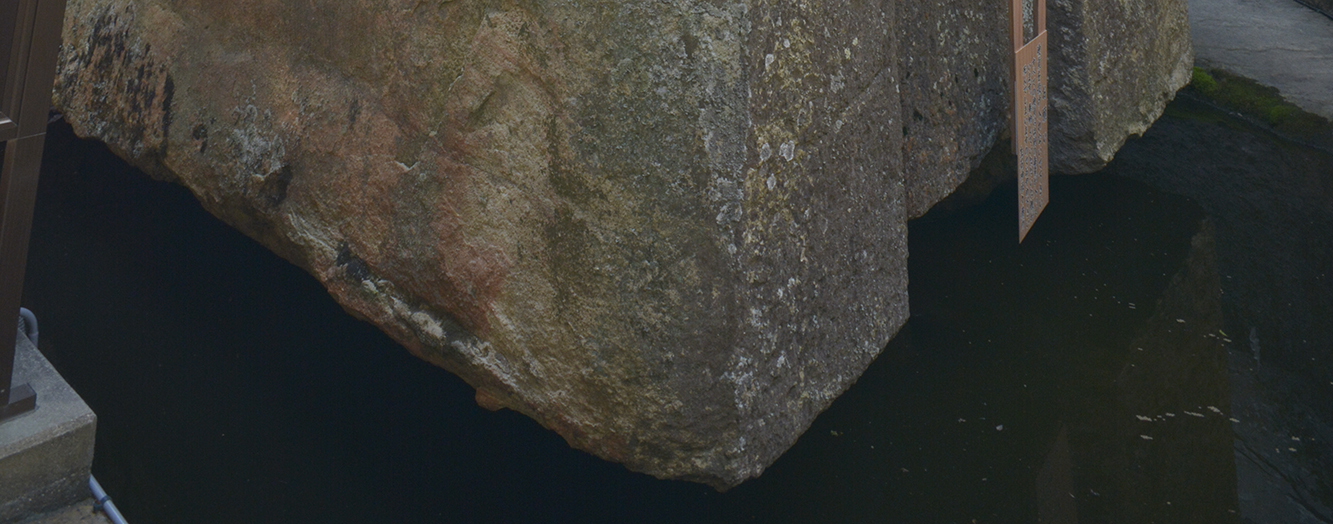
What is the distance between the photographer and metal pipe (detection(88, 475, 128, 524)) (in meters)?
1.38

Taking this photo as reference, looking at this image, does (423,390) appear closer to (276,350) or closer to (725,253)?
(276,350)

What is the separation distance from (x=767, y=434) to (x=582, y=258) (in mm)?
365

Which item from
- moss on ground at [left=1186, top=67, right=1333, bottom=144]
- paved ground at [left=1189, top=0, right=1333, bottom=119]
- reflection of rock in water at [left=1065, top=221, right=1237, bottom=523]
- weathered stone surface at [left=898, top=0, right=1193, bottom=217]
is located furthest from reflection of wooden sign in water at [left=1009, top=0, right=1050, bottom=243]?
paved ground at [left=1189, top=0, right=1333, bottom=119]

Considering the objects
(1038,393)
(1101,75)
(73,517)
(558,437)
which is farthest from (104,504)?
(1101,75)

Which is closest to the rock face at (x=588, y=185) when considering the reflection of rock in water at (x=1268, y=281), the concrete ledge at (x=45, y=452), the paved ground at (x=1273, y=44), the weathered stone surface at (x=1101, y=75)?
the concrete ledge at (x=45, y=452)

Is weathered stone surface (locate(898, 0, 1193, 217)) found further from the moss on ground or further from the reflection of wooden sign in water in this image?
the moss on ground

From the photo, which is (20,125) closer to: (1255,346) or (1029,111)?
(1029,111)

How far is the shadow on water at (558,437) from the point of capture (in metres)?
1.73

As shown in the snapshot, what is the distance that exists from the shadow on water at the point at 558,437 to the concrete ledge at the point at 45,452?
0.27m

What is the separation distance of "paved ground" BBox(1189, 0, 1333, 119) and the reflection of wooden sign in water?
1451mm

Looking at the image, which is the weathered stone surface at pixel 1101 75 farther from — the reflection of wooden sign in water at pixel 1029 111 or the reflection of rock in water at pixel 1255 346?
the reflection of rock in water at pixel 1255 346

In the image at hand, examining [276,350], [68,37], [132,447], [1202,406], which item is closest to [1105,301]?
[1202,406]

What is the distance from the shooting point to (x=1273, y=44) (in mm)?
3572

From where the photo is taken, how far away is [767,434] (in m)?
1.50
